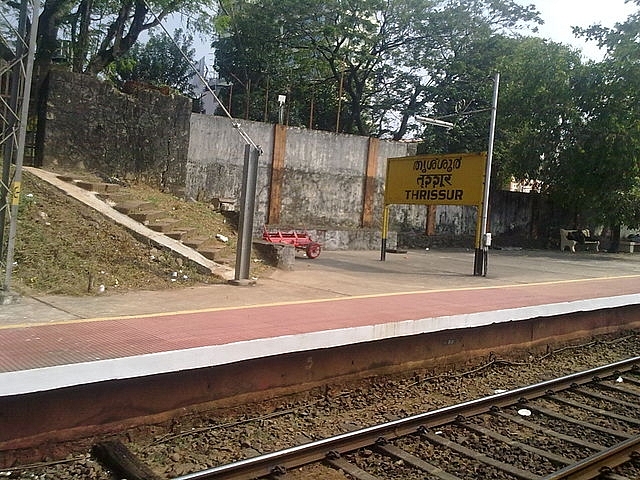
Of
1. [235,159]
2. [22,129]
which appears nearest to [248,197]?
[22,129]

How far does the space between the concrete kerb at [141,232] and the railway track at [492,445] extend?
212 inches

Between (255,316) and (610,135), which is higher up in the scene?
(610,135)

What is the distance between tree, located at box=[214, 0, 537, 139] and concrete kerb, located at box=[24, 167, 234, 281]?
1470 centimetres

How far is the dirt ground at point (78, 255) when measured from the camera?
8.95 m

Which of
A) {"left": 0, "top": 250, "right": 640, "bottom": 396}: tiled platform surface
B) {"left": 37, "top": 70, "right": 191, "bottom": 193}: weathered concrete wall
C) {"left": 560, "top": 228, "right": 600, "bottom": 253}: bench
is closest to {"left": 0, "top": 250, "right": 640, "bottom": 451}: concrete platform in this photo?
{"left": 0, "top": 250, "right": 640, "bottom": 396}: tiled platform surface

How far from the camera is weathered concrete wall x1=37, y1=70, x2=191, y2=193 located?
45.4 feet

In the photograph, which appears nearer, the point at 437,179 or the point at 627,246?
the point at 437,179

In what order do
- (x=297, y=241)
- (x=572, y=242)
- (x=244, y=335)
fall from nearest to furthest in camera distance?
1. (x=244, y=335)
2. (x=297, y=241)
3. (x=572, y=242)

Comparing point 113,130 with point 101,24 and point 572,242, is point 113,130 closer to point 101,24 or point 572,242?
point 101,24

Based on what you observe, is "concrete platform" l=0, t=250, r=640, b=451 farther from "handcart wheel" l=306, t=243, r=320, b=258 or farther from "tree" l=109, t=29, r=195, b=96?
"tree" l=109, t=29, r=195, b=96

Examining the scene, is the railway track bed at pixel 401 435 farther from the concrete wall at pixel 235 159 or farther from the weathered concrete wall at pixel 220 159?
the weathered concrete wall at pixel 220 159

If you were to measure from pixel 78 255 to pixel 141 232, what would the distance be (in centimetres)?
151

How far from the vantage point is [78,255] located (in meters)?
9.89

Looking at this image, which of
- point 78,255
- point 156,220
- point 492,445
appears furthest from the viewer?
point 156,220
